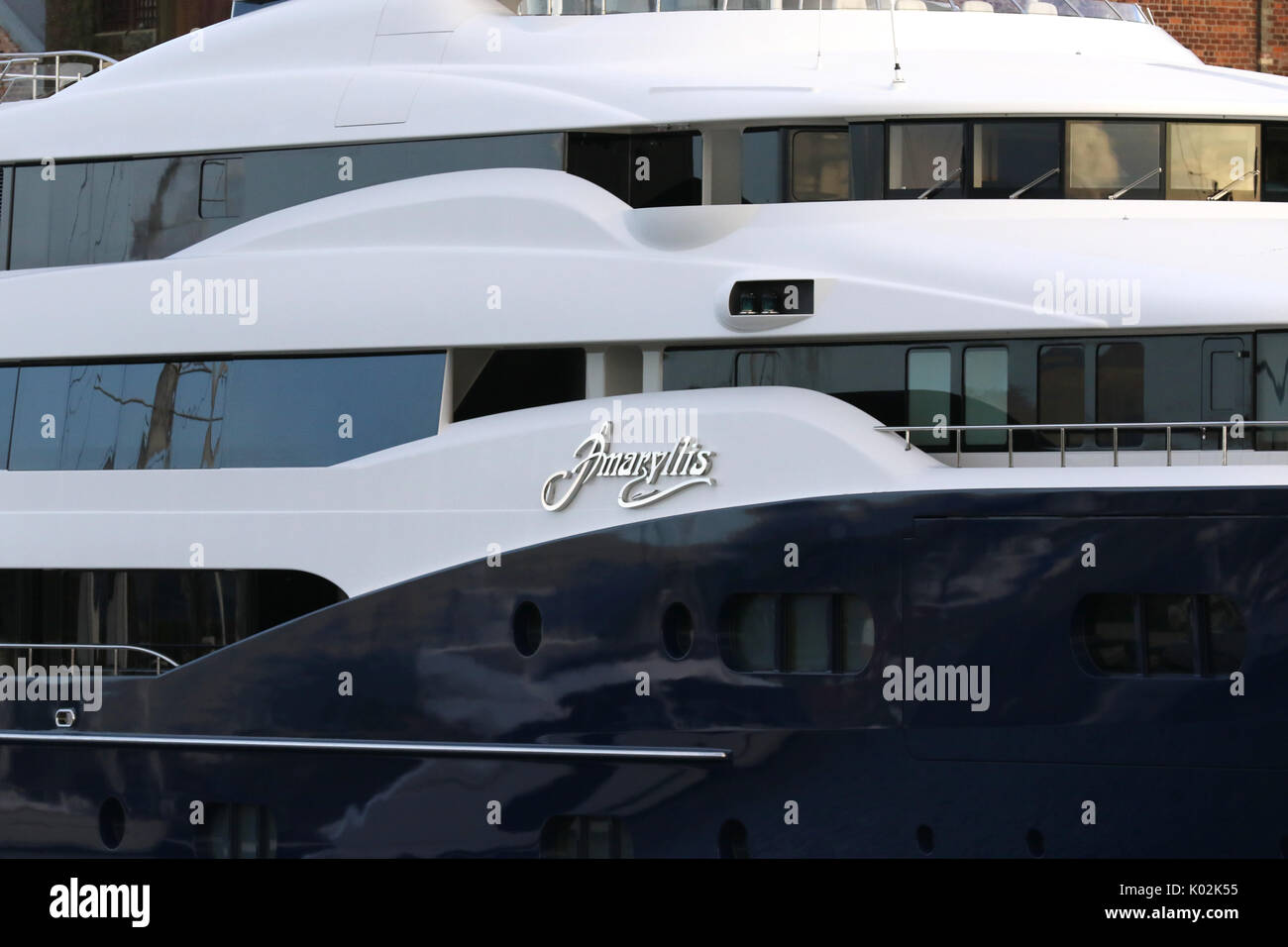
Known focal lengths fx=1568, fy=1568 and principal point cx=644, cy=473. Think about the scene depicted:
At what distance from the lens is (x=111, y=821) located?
30.7 ft

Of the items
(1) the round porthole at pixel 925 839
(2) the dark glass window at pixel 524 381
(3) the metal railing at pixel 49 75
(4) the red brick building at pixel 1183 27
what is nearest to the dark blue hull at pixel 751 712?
(1) the round porthole at pixel 925 839

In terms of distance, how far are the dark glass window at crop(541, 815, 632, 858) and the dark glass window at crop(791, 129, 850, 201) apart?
3692mm

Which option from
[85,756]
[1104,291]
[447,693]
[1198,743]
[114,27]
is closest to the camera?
[1198,743]

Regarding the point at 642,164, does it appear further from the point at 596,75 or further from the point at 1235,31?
the point at 1235,31

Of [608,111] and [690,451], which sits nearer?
[690,451]

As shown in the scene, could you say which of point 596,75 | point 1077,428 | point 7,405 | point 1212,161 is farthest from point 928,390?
point 7,405

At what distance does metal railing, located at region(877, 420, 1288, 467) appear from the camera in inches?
302

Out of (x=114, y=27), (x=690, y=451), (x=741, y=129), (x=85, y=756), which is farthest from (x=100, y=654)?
(x=114, y=27)

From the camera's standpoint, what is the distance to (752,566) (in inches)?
321

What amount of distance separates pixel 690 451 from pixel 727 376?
63 cm

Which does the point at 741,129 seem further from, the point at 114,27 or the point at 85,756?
the point at 114,27

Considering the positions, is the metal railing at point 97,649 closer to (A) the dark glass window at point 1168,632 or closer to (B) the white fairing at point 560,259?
(B) the white fairing at point 560,259

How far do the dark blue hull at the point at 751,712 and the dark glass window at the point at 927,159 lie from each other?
1980 mm

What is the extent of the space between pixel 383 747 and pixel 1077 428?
4.12 metres
